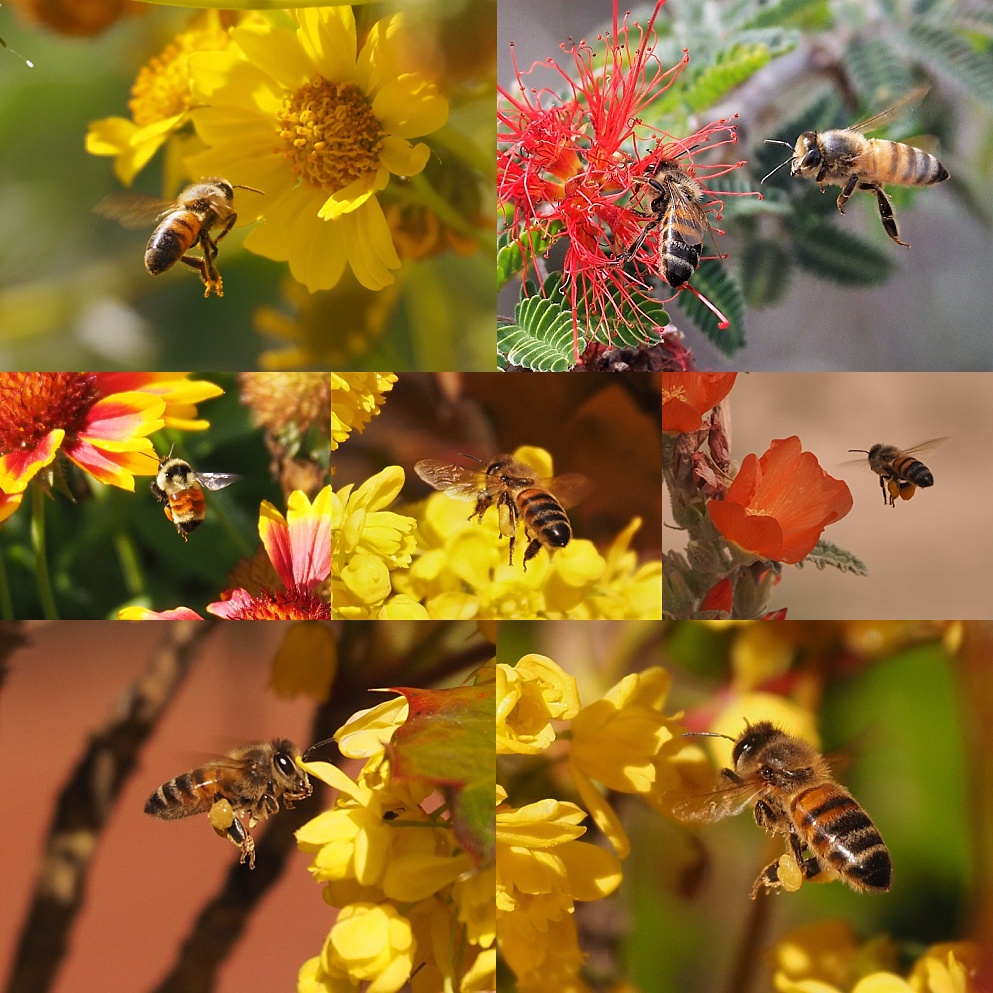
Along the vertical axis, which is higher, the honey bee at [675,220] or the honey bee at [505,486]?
the honey bee at [675,220]

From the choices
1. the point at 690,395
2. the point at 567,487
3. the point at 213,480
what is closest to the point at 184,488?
the point at 213,480

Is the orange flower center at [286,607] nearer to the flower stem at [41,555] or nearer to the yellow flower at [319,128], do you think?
the flower stem at [41,555]

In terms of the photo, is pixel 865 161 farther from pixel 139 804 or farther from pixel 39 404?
pixel 139 804

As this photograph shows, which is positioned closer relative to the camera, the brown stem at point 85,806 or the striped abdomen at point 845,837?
the striped abdomen at point 845,837

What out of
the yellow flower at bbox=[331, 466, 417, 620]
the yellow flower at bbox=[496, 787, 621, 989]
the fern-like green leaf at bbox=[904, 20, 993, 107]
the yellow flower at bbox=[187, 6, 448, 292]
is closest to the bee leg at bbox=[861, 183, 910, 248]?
the fern-like green leaf at bbox=[904, 20, 993, 107]

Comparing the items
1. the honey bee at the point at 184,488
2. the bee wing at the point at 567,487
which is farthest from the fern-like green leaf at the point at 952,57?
the honey bee at the point at 184,488

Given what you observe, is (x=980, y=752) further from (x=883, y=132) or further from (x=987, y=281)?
(x=883, y=132)

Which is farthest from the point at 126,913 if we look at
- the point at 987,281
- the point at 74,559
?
the point at 987,281
